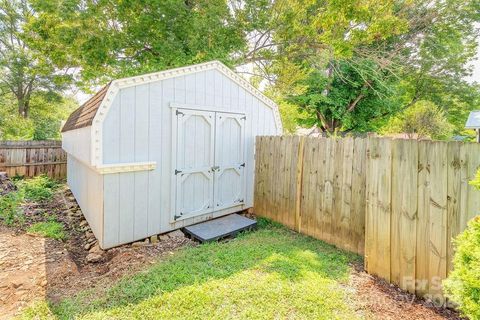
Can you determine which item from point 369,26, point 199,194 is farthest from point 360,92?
point 199,194

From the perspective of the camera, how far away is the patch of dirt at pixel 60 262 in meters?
2.81

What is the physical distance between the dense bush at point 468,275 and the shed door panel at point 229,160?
4.07 metres

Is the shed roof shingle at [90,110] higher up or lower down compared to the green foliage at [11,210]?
higher up

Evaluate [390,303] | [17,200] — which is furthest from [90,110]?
[390,303]

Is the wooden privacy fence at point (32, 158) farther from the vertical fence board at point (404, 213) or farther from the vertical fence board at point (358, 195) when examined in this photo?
the vertical fence board at point (404, 213)

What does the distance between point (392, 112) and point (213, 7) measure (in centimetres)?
1285

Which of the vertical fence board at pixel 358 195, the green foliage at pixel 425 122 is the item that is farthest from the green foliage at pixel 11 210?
the green foliage at pixel 425 122

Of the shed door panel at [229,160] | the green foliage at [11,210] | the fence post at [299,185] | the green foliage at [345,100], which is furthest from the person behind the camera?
the green foliage at [345,100]

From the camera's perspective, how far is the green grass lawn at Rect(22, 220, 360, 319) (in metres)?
2.40

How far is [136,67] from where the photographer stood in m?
9.38

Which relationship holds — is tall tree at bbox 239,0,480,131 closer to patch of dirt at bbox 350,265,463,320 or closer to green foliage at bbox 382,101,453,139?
green foliage at bbox 382,101,453,139

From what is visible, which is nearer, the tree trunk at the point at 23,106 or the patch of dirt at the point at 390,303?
the patch of dirt at the point at 390,303

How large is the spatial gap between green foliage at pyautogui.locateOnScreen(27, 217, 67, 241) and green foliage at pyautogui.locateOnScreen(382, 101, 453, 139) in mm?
19236

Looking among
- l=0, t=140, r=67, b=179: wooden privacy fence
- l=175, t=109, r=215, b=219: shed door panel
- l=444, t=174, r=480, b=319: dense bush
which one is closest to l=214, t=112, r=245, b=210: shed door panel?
l=175, t=109, r=215, b=219: shed door panel
